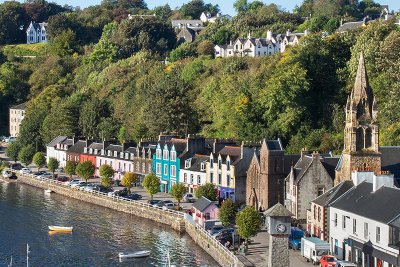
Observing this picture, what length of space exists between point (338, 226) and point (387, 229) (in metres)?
6.65

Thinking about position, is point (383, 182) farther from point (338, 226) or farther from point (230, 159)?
point (230, 159)

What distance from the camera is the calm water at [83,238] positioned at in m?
54.7

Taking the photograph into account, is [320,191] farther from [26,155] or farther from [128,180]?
[26,155]

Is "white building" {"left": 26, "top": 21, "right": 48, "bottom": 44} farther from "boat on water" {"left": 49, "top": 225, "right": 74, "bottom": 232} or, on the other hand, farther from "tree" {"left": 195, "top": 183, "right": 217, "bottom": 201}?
"boat on water" {"left": 49, "top": 225, "right": 74, "bottom": 232}

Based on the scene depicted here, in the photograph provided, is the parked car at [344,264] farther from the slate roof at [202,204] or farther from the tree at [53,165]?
the tree at [53,165]

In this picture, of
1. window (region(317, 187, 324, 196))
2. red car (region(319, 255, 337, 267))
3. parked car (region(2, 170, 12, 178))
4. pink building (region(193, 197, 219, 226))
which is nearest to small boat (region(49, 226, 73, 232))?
pink building (region(193, 197, 219, 226))

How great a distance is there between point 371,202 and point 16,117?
99693mm

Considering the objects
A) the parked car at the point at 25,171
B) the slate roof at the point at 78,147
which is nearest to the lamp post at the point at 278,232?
the slate roof at the point at 78,147

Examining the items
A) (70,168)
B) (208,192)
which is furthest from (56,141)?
(208,192)

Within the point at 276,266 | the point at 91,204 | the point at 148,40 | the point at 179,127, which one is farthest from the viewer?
the point at 148,40

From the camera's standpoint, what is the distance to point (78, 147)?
98.2m

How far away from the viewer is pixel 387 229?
42812 mm

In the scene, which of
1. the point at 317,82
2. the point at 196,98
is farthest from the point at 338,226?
the point at 196,98

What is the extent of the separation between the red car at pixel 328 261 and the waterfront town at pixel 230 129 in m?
0.20
